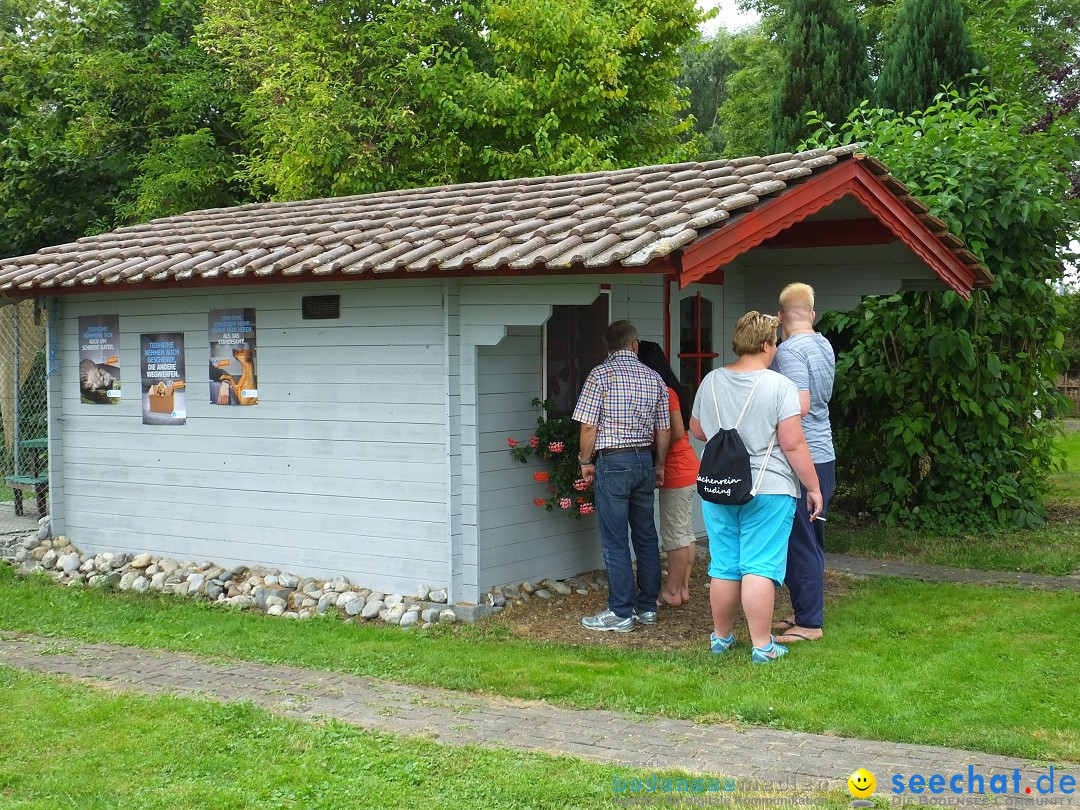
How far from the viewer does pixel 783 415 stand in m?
6.29

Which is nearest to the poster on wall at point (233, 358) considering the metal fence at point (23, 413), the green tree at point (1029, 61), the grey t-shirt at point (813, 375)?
the metal fence at point (23, 413)

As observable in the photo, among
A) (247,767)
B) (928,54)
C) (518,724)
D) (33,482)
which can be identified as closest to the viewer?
(247,767)

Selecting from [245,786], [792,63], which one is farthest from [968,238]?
[792,63]

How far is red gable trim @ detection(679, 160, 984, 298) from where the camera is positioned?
21.7 ft

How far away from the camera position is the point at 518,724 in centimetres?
548

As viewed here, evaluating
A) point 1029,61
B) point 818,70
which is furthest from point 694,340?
point 818,70

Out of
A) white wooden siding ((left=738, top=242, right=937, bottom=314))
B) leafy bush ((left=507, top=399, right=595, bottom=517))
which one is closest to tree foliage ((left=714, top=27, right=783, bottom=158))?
white wooden siding ((left=738, top=242, right=937, bottom=314))

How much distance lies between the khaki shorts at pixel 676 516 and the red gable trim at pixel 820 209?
1.67 m

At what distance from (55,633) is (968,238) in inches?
309

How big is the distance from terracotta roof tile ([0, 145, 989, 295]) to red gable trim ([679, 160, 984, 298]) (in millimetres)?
73

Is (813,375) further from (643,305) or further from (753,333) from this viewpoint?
(643,305)

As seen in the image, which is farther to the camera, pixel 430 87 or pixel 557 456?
pixel 430 87

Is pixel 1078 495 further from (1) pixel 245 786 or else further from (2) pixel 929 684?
(1) pixel 245 786

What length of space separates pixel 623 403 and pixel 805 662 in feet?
6.32
